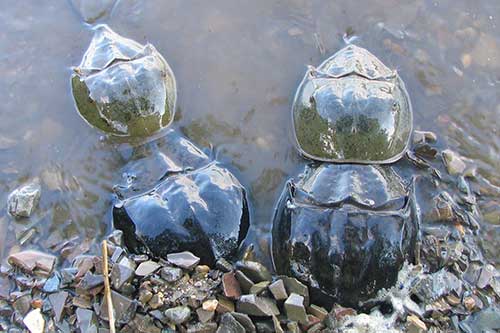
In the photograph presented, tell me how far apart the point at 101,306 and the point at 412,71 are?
2.87 metres

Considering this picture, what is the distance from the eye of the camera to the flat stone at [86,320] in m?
3.70

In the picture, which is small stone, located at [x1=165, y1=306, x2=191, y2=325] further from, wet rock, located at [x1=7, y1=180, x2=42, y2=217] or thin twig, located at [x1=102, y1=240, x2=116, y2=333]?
wet rock, located at [x1=7, y1=180, x2=42, y2=217]

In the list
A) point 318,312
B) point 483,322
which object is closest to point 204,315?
point 318,312

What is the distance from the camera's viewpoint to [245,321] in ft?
11.9

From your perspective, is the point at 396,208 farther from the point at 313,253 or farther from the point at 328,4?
the point at 328,4

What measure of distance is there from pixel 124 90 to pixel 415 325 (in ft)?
8.14

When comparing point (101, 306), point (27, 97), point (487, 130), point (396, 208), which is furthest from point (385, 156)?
point (27, 97)

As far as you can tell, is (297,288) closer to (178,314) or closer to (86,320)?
(178,314)

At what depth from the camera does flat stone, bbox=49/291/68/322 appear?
3.79 metres

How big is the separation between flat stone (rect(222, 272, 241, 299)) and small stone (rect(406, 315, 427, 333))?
3.32 feet

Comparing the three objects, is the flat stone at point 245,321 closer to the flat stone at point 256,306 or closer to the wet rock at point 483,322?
the flat stone at point 256,306

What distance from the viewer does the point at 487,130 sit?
460 cm

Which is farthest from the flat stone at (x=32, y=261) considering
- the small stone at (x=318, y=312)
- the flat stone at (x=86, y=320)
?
the small stone at (x=318, y=312)

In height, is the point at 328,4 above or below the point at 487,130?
above
